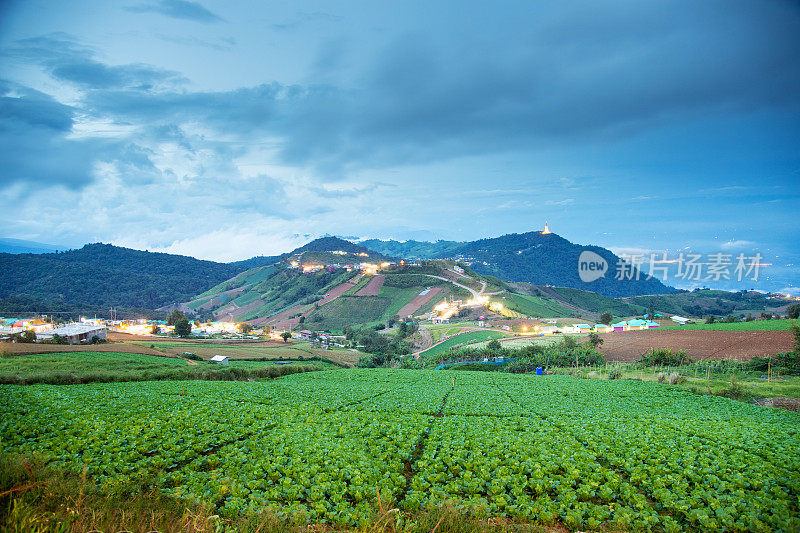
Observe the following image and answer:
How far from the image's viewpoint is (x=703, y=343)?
50.9 meters

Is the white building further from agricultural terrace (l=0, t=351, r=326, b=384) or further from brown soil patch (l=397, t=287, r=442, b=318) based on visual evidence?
brown soil patch (l=397, t=287, r=442, b=318)

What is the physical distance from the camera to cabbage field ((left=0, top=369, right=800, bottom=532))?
782 centimetres

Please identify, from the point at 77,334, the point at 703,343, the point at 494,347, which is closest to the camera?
the point at 77,334

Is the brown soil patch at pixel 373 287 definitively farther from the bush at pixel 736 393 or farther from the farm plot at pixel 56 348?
the bush at pixel 736 393

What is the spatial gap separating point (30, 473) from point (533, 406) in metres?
20.0

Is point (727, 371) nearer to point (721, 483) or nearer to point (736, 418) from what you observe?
point (736, 418)

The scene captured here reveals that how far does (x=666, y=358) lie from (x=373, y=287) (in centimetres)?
11903

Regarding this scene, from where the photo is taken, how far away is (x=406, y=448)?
38.4 ft

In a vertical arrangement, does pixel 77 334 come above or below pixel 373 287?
below

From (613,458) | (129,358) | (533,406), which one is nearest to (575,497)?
(613,458)

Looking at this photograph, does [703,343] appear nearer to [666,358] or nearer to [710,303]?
[666,358]

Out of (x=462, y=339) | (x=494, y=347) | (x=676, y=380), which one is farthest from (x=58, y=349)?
(x=462, y=339)

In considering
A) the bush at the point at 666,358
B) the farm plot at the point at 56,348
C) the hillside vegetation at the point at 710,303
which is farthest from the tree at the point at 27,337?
the hillside vegetation at the point at 710,303

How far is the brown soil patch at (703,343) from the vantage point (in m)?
42.8
